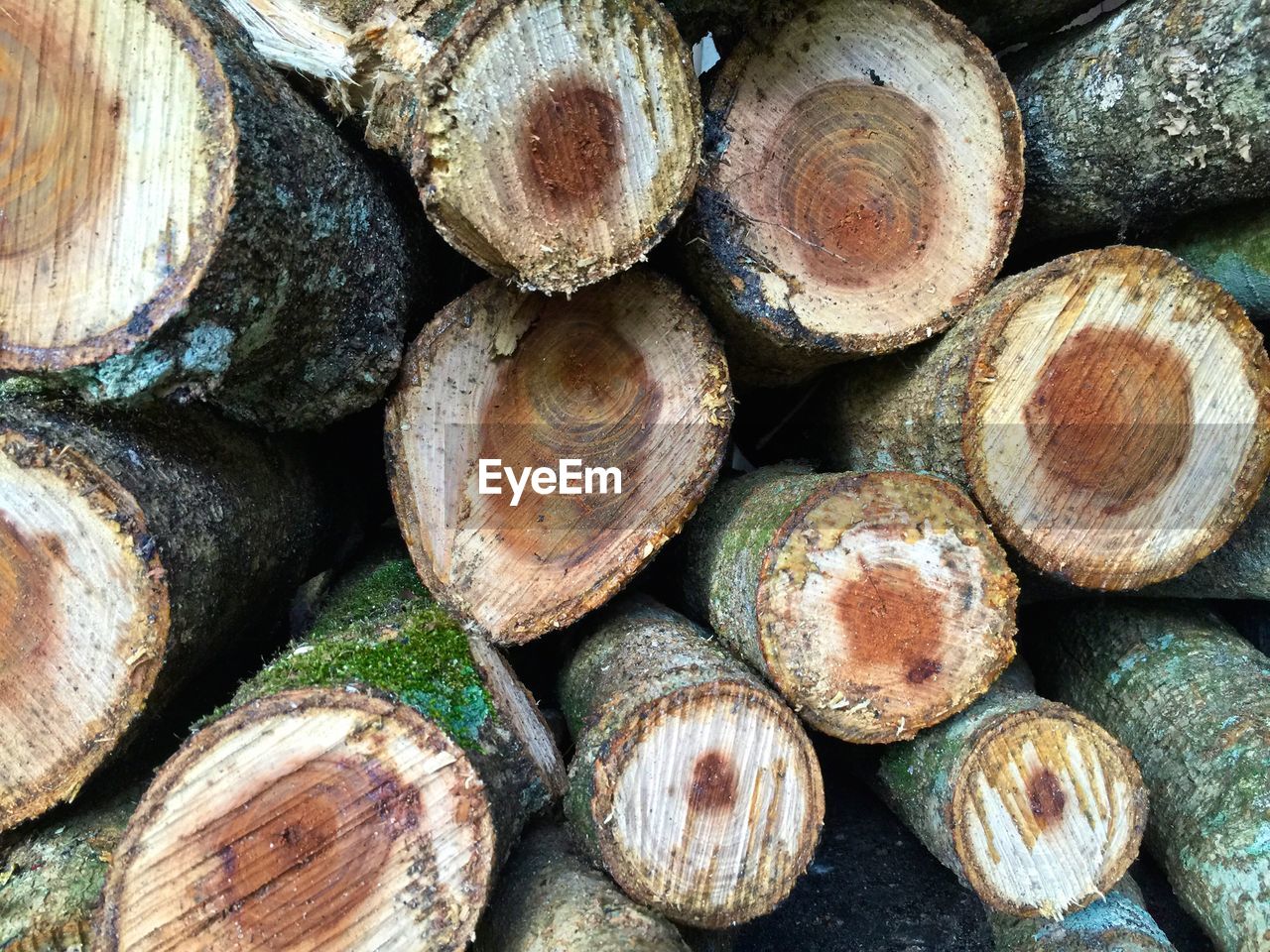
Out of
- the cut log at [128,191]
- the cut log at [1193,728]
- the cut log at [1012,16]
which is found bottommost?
the cut log at [1193,728]

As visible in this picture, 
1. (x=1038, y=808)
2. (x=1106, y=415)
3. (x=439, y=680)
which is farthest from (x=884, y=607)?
(x=439, y=680)

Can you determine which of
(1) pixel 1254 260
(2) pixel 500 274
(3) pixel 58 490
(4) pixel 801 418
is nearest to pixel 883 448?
(4) pixel 801 418

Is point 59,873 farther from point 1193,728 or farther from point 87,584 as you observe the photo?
point 1193,728

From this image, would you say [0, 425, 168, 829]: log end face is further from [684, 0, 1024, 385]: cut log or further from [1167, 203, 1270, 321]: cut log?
[1167, 203, 1270, 321]: cut log

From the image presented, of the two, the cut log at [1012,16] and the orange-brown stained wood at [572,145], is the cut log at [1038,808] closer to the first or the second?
the orange-brown stained wood at [572,145]

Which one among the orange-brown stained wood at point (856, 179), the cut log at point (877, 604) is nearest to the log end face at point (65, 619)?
the cut log at point (877, 604)

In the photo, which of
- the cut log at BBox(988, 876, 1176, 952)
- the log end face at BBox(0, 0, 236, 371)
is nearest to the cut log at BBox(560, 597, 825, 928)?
the cut log at BBox(988, 876, 1176, 952)

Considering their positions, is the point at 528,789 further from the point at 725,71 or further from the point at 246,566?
the point at 725,71
